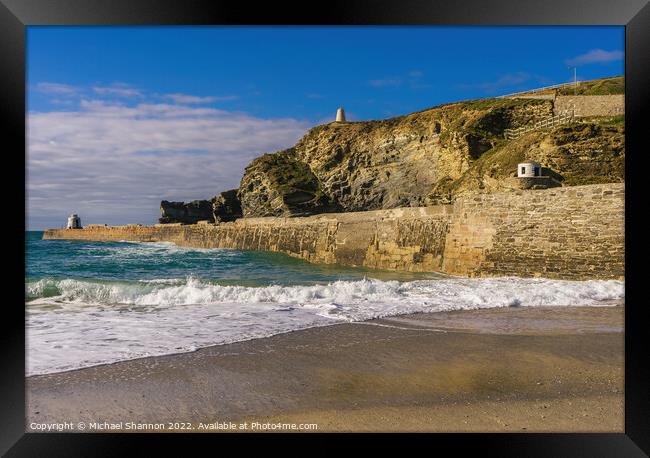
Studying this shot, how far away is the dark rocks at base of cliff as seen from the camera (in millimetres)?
40062

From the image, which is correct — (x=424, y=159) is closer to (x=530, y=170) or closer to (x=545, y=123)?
(x=545, y=123)

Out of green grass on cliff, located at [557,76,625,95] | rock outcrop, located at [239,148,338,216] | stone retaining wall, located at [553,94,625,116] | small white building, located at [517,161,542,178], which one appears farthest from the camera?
rock outcrop, located at [239,148,338,216]

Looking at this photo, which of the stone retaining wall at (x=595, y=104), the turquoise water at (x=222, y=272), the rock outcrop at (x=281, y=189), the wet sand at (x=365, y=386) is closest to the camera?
the wet sand at (x=365, y=386)

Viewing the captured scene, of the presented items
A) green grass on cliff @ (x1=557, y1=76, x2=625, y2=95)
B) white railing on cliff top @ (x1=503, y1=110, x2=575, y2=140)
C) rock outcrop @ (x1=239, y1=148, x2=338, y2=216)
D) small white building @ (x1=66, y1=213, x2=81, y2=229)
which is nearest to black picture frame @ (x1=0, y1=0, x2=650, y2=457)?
white railing on cliff top @ (x1=503, y1=110, x2=575, y2=140)

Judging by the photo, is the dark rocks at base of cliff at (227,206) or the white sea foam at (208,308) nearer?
the white sea foam at (208,308)

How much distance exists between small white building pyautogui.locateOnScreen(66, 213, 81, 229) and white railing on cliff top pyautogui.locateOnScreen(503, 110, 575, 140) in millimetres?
42153

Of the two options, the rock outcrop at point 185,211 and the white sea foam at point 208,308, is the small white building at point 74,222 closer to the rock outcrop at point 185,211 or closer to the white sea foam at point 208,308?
the rock outcrop at point 185,211

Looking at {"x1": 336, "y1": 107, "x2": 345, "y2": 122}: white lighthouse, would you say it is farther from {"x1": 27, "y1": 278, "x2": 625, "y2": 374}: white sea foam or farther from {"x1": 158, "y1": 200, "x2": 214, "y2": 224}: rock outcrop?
{"x1": 27, "y1": 278, "x2": 625, "y2": 374}: white sea foam

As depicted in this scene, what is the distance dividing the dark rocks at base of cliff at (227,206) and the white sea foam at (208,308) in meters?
30.0

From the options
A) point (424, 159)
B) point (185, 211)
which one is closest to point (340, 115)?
point (424, 159)

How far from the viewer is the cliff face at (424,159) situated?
17547 mm

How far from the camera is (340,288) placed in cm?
884

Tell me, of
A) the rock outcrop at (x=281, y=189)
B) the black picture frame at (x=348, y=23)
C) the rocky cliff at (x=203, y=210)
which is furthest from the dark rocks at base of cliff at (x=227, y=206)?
the black picture frame at (x=348, y=23)

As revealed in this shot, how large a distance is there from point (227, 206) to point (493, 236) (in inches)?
1230
